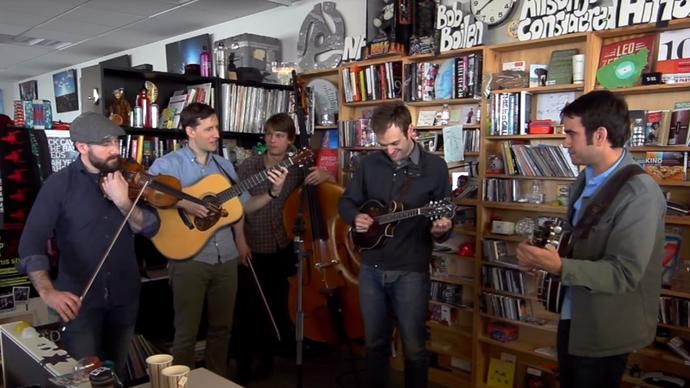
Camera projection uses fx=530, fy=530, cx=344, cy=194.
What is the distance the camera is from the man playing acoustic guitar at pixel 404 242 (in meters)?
2.41

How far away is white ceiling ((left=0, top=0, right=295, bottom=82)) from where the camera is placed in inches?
193

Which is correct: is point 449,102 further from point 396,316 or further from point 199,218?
point 199,218

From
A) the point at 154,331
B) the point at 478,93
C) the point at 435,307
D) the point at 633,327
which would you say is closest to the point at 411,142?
the point at 478,93

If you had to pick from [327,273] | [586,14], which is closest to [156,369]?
[327,273]

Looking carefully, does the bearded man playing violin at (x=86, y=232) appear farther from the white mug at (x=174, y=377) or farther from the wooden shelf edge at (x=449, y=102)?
the wooden shelf edge at (x=449, y=102)

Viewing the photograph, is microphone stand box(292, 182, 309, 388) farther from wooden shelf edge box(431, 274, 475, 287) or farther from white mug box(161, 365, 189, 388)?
white mug box(161, 365, 189, 388)

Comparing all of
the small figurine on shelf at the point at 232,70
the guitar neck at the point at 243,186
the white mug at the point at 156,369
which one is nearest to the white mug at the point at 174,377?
the white mug at the point at 156,369

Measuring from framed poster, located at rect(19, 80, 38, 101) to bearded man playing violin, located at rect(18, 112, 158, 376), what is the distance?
8.79 m

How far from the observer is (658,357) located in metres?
2.59

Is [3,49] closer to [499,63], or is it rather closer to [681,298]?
[499,63]

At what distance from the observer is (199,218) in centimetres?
260

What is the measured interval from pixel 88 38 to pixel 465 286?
552cm

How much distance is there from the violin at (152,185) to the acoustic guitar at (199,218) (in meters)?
→ 0.05

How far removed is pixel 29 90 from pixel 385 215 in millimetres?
9691
